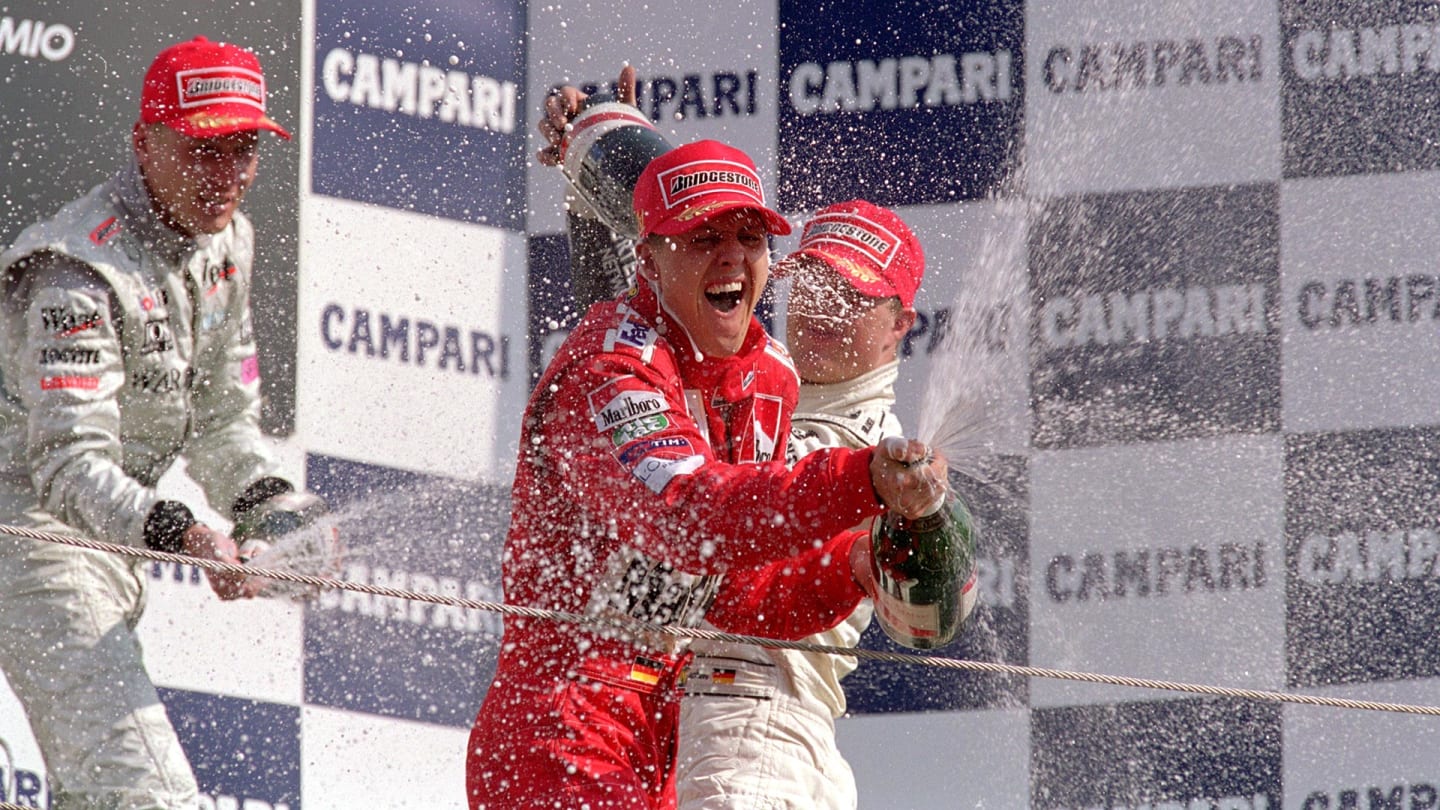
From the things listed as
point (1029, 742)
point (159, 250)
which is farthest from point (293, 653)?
point (1029, 742)

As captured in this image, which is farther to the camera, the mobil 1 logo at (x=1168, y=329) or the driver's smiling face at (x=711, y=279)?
the mobil 1 logo at (x=1168, y=329)

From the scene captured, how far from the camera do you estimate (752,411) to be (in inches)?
116

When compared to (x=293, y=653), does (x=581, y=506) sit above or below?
above

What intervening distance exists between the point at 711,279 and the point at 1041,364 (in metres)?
2.01

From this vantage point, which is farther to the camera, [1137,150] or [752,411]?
[1137,150]

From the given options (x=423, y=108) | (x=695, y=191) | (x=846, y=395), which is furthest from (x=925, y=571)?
(x=423, y=108)

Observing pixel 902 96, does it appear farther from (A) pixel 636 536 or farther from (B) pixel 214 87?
(A) pixel 636 536

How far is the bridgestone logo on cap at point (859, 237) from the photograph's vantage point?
3.80 meters

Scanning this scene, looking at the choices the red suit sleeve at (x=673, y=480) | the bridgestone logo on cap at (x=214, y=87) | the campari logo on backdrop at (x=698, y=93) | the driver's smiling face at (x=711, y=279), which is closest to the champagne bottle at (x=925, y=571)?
the red suit sleeve at (x=673, y=480)

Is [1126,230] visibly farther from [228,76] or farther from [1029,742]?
[228,76]

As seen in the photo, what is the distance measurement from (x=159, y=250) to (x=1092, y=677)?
224 centimetres

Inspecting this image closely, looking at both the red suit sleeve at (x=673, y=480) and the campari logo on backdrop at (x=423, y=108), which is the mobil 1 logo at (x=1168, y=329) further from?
the red suit sleeve at (x=673, y=480)

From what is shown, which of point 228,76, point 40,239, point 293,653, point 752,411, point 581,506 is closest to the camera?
point 581,506

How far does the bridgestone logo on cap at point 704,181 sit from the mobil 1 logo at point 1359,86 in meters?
2.21
